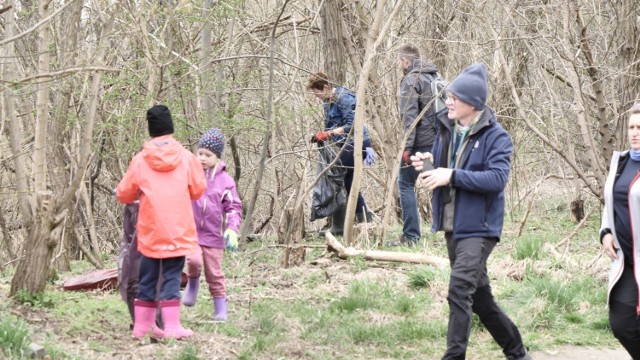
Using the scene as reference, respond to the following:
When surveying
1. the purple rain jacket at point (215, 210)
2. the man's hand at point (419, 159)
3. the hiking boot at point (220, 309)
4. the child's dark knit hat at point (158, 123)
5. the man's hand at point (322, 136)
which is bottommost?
the hiking boot at point (220, 309)

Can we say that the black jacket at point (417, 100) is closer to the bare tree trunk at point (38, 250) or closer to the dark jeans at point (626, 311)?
the bare tree trunk at point (38, 250)

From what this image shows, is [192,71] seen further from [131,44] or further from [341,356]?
[341,356]

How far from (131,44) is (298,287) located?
3892mm

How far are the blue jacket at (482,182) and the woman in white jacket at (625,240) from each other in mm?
633

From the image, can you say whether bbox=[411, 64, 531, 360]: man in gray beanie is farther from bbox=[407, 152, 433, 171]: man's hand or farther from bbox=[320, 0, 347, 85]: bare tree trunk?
bbox=[320, 0, 347, 85]: bare tree trunk

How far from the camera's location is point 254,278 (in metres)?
8.56

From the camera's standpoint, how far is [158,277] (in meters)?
6.01

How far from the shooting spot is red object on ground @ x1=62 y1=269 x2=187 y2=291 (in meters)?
7.69

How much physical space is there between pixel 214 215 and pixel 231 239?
0.33m

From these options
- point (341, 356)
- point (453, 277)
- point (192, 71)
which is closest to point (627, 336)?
point (453, 277)

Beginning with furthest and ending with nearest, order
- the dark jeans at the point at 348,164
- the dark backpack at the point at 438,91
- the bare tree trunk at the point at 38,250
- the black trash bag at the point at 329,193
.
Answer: the black trash bag at the point at 329,193 < the dark jeans at the point at 348,164 < the dark backpack at the point at 438,91 < the bare tree trunk at the point at 38,250

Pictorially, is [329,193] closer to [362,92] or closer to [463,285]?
[362,92]

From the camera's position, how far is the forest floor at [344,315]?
602cm

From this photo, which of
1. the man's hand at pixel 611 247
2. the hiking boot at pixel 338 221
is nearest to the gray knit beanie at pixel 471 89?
the man's hand at pixel 611 247
